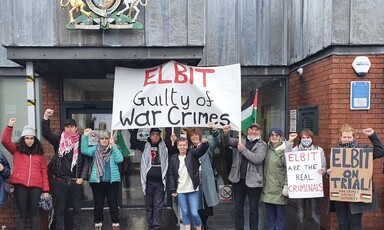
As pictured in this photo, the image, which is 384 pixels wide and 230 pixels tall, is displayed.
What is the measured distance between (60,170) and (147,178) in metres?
1.22

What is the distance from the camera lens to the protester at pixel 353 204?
13.5 feet

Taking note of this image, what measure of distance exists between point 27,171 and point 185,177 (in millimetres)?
2154

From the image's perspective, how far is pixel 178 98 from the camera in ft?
15.2

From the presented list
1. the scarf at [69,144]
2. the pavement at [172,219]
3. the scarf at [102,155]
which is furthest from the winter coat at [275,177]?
the scarf at [69,144]

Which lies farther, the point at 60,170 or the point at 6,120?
the point at 6,120

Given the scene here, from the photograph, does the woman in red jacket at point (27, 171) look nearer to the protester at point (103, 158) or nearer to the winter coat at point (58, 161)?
the winter coat at point (58, 161)

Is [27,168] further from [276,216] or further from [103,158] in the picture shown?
[276,216]

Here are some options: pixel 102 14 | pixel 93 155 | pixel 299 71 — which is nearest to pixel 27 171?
pixel 93 155

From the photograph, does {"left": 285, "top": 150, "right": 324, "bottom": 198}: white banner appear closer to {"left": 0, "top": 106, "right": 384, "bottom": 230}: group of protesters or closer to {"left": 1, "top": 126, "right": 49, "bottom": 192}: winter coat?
{"left": 0, "top": 106, "right": 384, "bottom": 230}: group of protesters

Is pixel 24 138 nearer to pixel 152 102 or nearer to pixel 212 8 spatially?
pixel 152 102

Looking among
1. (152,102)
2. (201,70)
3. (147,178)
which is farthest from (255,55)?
(147,178)

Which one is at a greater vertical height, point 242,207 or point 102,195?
point 102,195

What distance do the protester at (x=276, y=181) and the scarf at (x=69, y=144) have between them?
271 centimetres

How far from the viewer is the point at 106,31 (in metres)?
4.59
